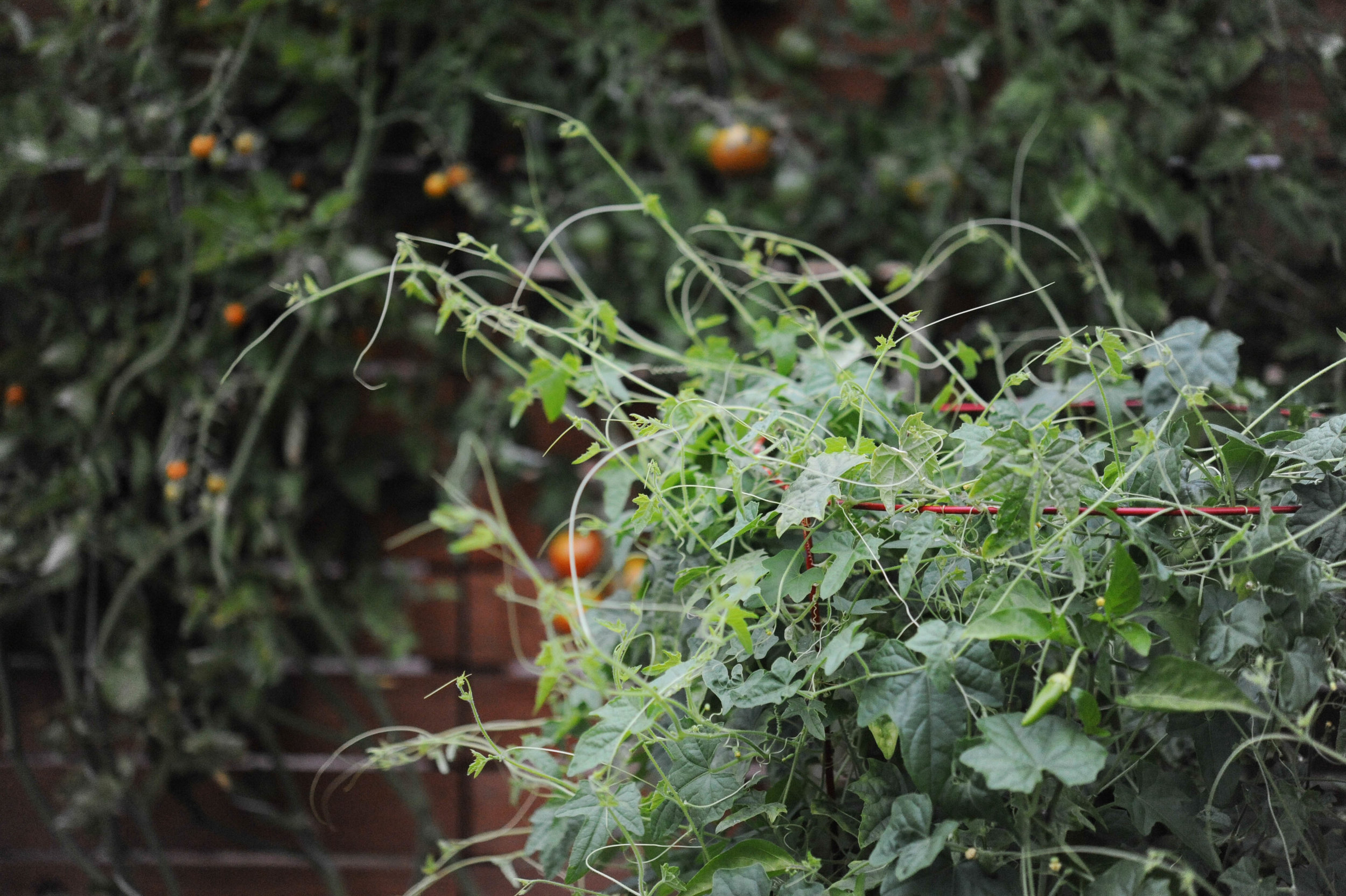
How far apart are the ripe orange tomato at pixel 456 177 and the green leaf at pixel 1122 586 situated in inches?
38.1

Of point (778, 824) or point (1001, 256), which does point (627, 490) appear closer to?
point (778, 824)

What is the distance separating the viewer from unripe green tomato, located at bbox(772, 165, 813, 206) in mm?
1108

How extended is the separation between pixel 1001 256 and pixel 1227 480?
76 centimetres

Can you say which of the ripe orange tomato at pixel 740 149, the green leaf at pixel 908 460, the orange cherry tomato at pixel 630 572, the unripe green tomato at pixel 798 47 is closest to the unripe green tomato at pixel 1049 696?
the green leaf at pixel 908 460

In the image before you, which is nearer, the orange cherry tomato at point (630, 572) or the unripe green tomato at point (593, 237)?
the orange cherry tomato at point (630, 572)

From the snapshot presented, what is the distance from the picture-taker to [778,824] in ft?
1.43

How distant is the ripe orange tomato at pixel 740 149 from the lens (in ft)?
3.63

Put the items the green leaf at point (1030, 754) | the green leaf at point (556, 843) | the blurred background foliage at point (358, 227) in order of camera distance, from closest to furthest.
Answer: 1. the green leaf at point (1030, 754)
2. the green leaf at point (556, 843)
3. the blurred background foliage at point (358, 227)

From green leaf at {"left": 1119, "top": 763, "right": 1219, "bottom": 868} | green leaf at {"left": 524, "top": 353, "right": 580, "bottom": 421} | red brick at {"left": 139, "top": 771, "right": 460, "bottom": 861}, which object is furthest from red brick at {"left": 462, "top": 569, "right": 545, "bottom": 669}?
green leaf at {"left": 1119, "top": 763, "right": 1219, "bottom": 868}

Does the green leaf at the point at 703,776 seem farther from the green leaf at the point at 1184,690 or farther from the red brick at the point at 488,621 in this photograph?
the red brick at the point at 488,621

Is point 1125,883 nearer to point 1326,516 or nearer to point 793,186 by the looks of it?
point 1326,516

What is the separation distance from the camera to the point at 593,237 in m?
1.11

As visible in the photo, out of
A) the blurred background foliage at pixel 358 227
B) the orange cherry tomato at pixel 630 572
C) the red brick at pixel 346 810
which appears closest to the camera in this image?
the orange cherry tomato at pixel 630 572

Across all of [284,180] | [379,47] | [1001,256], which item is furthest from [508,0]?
[1001,256]
